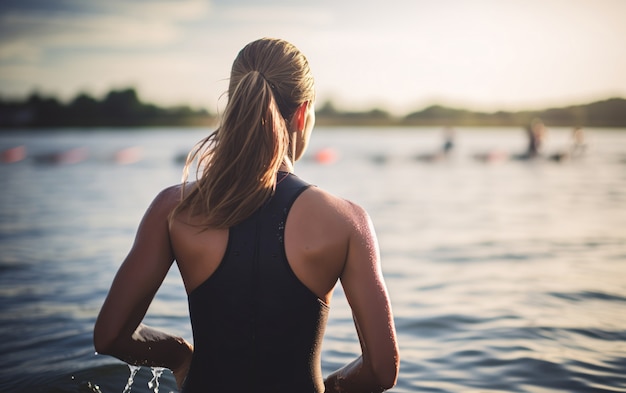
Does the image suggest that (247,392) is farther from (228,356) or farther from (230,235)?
(230,235)

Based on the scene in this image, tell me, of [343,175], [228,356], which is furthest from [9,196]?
[228,356]

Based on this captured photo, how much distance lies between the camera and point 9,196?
64.4 ft

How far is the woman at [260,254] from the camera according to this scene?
206 cm

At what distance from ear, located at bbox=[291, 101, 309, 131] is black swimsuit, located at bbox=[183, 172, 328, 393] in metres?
0.25

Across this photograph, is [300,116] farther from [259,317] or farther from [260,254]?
[259,317]

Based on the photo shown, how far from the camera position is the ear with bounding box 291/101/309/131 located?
2.24 meters

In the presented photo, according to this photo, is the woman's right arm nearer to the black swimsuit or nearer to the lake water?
the black swimsuit

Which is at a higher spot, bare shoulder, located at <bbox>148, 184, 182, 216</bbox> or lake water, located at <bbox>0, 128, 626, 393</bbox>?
bare shoulder, located at <bbox>148, 184, 182, 216</bbox>

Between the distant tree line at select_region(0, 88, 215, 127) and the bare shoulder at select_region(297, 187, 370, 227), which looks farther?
the distant tree line at select_region(0, 88, 215, 127)

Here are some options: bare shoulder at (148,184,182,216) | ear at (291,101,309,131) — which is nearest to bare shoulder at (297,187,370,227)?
ear at (291,101,309,131)

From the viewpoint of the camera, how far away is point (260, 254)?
2.05 meters

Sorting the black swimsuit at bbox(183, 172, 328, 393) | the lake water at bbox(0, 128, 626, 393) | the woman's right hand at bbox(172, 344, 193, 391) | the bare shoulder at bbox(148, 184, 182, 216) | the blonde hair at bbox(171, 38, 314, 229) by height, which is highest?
the blonde hair at bbox(171, 38, 314, 229)

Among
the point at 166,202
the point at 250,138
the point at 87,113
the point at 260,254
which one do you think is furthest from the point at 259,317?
the point at 87,113

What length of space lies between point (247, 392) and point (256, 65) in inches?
53.5
